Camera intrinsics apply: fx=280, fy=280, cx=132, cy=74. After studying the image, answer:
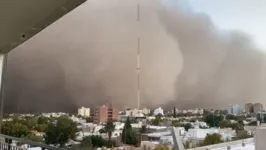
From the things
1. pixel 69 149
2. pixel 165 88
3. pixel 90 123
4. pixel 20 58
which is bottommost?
pixel 69 149

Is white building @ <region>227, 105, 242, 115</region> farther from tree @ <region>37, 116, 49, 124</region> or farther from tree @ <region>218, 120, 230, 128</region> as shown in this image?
tree @ <region>37, 116, 49, 124</region>

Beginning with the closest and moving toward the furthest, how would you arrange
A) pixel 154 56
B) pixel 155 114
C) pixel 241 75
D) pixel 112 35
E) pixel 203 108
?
pixel 241 75 → pixel 203 108 → pixel 155 114 → pixel 154 56 → pixel 112 35

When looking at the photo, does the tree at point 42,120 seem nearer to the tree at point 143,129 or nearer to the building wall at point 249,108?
the tree at point 143,129

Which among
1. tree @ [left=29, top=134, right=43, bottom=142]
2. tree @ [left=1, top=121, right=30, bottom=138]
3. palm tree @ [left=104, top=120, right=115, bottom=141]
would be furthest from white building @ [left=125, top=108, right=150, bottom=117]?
tree @ [left=1, top=121, right=30, bottom=138]

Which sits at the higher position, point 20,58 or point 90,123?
point 20,58

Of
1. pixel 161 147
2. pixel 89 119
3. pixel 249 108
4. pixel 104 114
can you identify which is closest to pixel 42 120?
pixel 89 119

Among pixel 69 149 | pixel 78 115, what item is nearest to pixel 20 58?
pixel 78 115

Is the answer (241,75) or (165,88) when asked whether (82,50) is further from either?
(241,75)

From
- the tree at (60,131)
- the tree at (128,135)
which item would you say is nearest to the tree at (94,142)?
the tree at (128,135)
